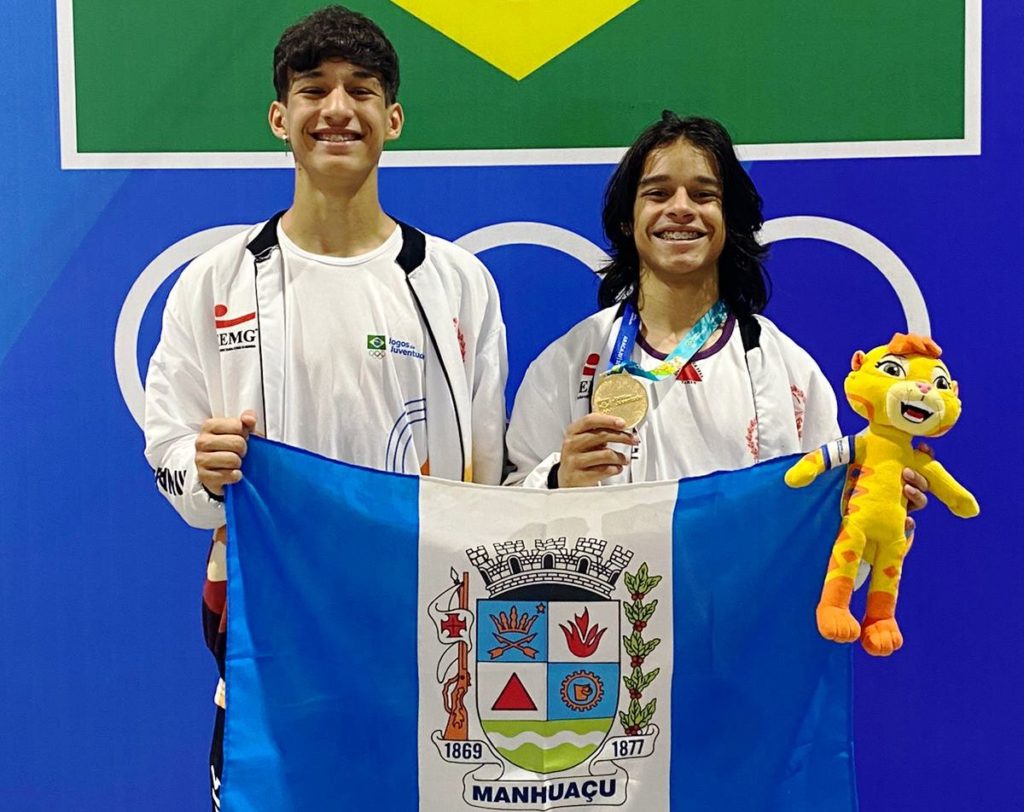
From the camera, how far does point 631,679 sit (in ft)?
6.84

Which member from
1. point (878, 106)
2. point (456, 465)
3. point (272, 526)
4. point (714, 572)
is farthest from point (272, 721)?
point (878, 106)

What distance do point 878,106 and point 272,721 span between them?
1924 mm

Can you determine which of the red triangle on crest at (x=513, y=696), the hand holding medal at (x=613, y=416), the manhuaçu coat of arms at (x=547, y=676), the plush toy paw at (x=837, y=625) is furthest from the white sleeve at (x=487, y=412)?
the plush toy paw at (x=837, y=625)

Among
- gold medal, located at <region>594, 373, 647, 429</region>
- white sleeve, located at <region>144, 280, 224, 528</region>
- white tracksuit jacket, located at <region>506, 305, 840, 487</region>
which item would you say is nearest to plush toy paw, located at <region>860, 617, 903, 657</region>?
white tracksuit jacket, located at <region>506, 305, 840, 487</region>

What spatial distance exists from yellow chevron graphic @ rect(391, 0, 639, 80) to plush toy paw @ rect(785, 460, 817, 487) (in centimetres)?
130

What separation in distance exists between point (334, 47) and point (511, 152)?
70 centimetres

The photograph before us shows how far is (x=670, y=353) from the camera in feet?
7.57

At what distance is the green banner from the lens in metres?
2.80

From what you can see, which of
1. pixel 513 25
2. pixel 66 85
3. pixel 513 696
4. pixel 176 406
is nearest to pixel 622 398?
pixel 513 696

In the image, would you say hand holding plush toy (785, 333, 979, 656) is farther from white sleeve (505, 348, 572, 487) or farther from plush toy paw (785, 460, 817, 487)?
white sleeve (505, 348, 572, 487)

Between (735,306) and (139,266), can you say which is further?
(139,266)

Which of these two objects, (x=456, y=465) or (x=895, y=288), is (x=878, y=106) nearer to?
(x=895, y=288)

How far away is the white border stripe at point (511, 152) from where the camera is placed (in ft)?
9.21

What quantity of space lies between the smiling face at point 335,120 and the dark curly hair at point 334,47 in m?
0.01
